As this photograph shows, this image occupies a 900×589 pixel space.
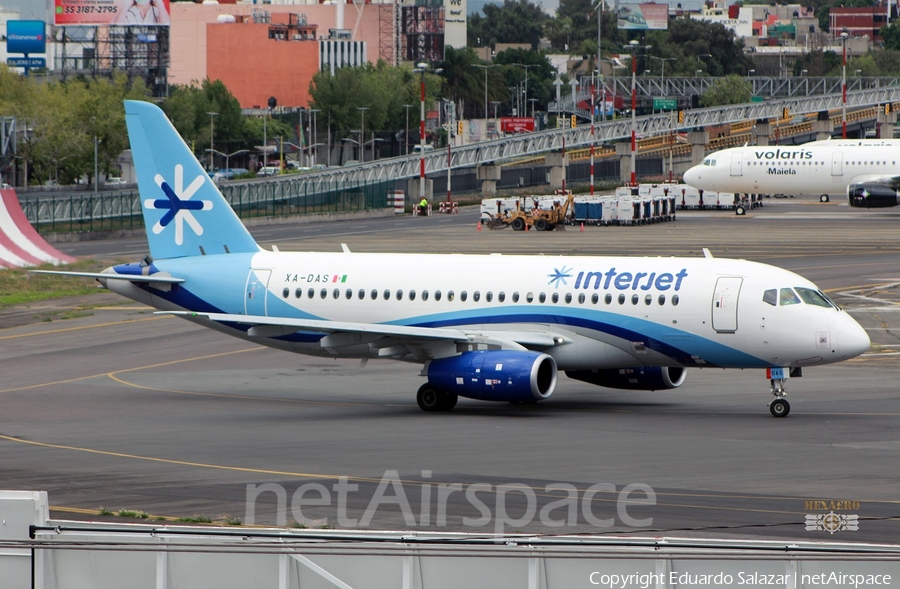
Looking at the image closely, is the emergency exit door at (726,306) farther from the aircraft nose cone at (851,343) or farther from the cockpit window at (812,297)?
the aircraft nose cone at (851,343)

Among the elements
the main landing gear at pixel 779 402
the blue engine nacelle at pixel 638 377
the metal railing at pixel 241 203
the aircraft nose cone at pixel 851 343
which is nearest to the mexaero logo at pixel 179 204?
the blue engine nacelle at pixel 638 377

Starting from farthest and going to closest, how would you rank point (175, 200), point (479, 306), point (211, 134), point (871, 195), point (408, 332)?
point (211, 134) → point (871, 195) → point (175, 200) → point (479, 306) → point (408, 332)

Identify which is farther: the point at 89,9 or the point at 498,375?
the point at 89,9

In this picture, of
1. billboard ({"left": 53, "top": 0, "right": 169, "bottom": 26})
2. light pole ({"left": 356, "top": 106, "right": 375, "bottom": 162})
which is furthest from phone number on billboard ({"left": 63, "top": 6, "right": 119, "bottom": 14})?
light pole ({"left": 356, "top": 106, "right": 375, "bottom": 162})

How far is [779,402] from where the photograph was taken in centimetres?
3228

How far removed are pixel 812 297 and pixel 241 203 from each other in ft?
271

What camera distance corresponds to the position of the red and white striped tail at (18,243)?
2854 inches

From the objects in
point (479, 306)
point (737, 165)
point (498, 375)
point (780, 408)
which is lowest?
point (780, 408)

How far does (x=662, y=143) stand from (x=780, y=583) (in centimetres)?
16891

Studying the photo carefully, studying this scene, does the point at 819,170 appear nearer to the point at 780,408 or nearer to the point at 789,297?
the point at 789,297

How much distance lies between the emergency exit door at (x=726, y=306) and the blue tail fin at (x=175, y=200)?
49.6 ft

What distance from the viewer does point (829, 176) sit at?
10894 cm

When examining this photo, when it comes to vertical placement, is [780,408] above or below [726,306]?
below

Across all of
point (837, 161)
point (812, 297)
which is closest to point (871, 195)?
point (837, 161)
